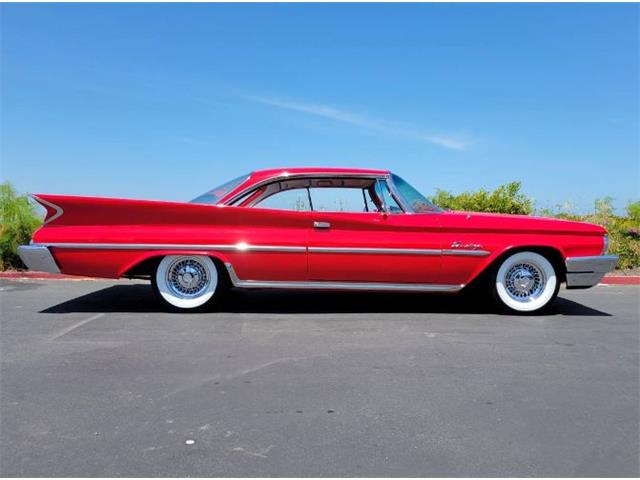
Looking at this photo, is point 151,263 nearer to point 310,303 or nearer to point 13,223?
point 310,303

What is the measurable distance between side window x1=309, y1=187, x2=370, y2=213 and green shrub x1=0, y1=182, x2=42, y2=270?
561cm

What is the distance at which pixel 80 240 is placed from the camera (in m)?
5.02

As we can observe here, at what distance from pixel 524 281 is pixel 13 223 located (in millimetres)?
8041

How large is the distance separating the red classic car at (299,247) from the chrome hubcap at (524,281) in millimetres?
12

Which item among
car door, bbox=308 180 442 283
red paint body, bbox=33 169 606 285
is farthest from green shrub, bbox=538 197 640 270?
car door, bbox=308 180 442 283

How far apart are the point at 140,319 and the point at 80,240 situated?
3.43 ft

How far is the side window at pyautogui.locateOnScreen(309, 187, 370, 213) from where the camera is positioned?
5.33 m

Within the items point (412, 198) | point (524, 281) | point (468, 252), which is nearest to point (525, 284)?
point (524, 281)

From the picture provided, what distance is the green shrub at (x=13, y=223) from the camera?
26.6 ft

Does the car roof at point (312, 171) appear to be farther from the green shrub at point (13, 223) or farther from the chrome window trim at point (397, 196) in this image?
the green shrub at point (13, 223)

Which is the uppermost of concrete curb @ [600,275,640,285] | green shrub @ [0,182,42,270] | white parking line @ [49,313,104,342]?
green shrub @ [0,182,42,270]

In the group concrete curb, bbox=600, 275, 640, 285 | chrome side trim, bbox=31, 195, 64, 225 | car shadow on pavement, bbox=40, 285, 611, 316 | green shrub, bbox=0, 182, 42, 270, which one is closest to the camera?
chrome side trim, bbox=31, 195, 64, 225

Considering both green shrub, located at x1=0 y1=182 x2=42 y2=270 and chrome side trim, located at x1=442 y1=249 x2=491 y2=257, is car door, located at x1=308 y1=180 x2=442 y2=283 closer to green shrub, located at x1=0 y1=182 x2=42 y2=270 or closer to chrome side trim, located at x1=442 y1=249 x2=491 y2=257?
chrome side trim, located at x1=442 y1=249 x2=491 y2=257

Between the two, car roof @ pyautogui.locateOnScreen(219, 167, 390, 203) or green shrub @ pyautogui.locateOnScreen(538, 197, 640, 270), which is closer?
car roof @ pyautogui.locateOnScreen(219, 167, 390, 203)
